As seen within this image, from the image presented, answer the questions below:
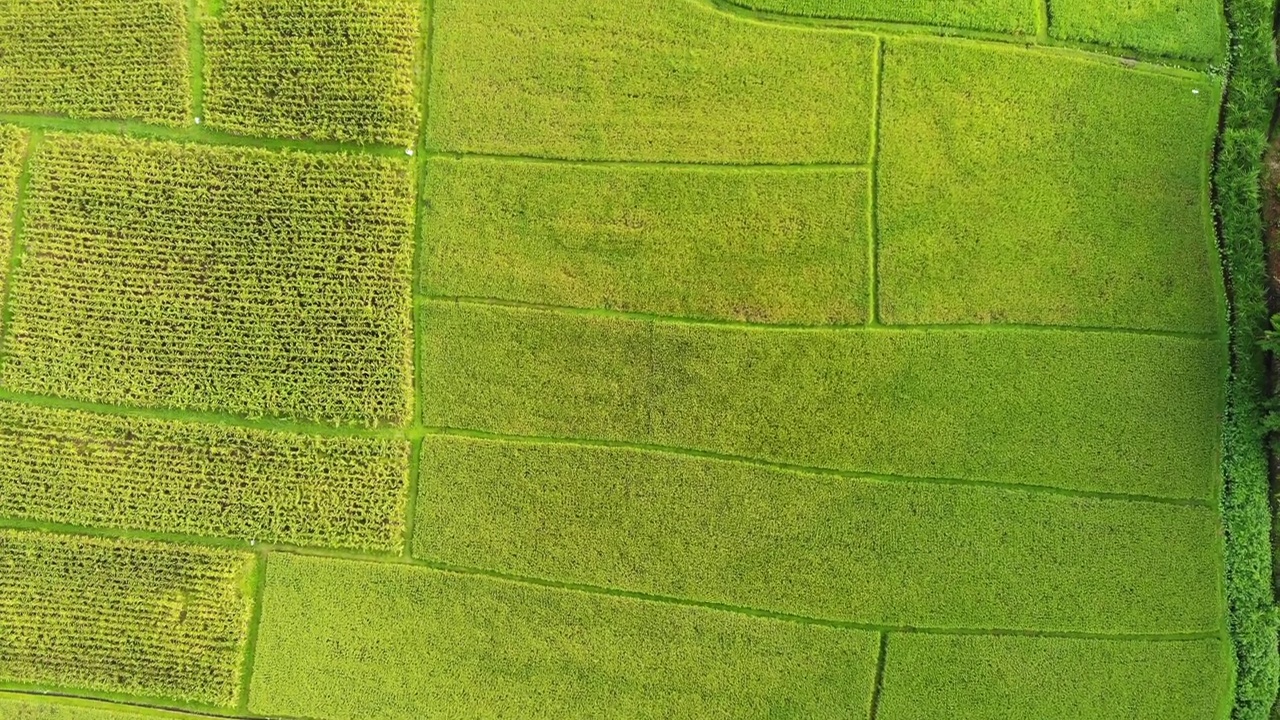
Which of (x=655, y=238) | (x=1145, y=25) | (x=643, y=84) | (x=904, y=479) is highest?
(x=1145, y=25)

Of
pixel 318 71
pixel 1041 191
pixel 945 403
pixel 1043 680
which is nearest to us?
pixel 1043 680

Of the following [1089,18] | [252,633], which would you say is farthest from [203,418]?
[1089,18]

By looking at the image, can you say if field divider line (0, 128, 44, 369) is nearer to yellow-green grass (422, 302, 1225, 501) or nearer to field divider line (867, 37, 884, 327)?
yellow-green grass (422, 302, 1225, 501)

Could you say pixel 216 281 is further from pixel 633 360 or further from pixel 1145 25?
pixel 1145 25

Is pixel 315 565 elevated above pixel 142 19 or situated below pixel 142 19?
below

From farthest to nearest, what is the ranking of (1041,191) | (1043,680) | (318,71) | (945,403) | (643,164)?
(318,71) → (643,164) → (1041,191) → (945,403) → (1043,680)

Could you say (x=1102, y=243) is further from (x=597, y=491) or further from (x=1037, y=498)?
(x=597, y=491)

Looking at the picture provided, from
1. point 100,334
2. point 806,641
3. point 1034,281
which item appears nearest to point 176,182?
point 100,334

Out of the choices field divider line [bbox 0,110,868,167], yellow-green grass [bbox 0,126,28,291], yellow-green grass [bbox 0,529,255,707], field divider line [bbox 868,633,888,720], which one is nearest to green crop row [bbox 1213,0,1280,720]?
field divider line [bbox 868,633,888,720]
